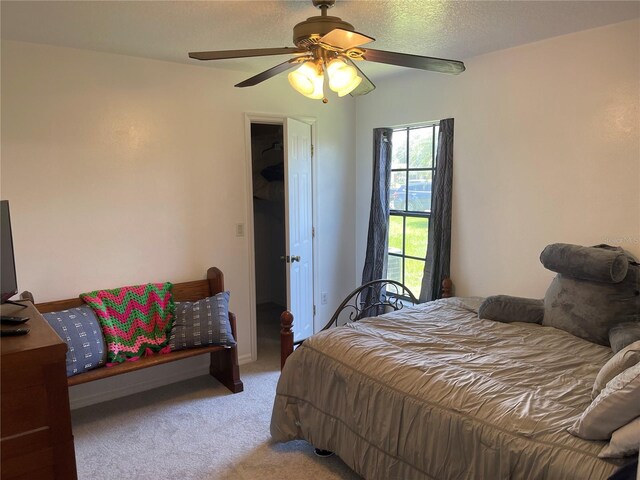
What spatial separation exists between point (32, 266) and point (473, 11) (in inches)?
122

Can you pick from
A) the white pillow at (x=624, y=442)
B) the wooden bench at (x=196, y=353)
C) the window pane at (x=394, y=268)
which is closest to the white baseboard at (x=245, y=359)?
the wooden bench at (x=196, y=353)

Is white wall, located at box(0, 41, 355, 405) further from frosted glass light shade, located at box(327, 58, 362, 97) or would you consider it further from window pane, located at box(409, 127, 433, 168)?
frosted glass light shade, located at box(327, 58, 362, 97)

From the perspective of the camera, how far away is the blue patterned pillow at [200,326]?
11.0ft

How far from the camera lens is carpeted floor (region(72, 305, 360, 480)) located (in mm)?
2574

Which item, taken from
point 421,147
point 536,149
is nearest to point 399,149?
point 421,147

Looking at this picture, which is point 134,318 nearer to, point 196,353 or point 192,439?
point 196,353

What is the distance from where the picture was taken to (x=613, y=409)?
1.56m

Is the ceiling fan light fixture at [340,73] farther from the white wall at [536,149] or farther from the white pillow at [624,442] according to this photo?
the white pillow at [624,442]

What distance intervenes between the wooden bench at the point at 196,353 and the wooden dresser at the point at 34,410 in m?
1.20

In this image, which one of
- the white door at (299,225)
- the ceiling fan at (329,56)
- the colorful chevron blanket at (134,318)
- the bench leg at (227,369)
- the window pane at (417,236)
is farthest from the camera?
the window pane at (417,236)

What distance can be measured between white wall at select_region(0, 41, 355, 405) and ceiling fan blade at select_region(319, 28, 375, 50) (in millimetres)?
1947

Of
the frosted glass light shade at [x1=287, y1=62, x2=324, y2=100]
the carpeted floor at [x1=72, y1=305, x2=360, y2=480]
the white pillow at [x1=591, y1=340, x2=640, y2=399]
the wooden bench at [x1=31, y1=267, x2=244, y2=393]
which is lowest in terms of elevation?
the carpeted floor at [x1=72, y1=305, x2=360, y2=480]

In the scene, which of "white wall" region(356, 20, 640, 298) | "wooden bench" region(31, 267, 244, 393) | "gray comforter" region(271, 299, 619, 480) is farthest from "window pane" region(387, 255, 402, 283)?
"wooden bench" region(31, 267, 244, 393)

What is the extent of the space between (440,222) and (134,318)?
244 cm
